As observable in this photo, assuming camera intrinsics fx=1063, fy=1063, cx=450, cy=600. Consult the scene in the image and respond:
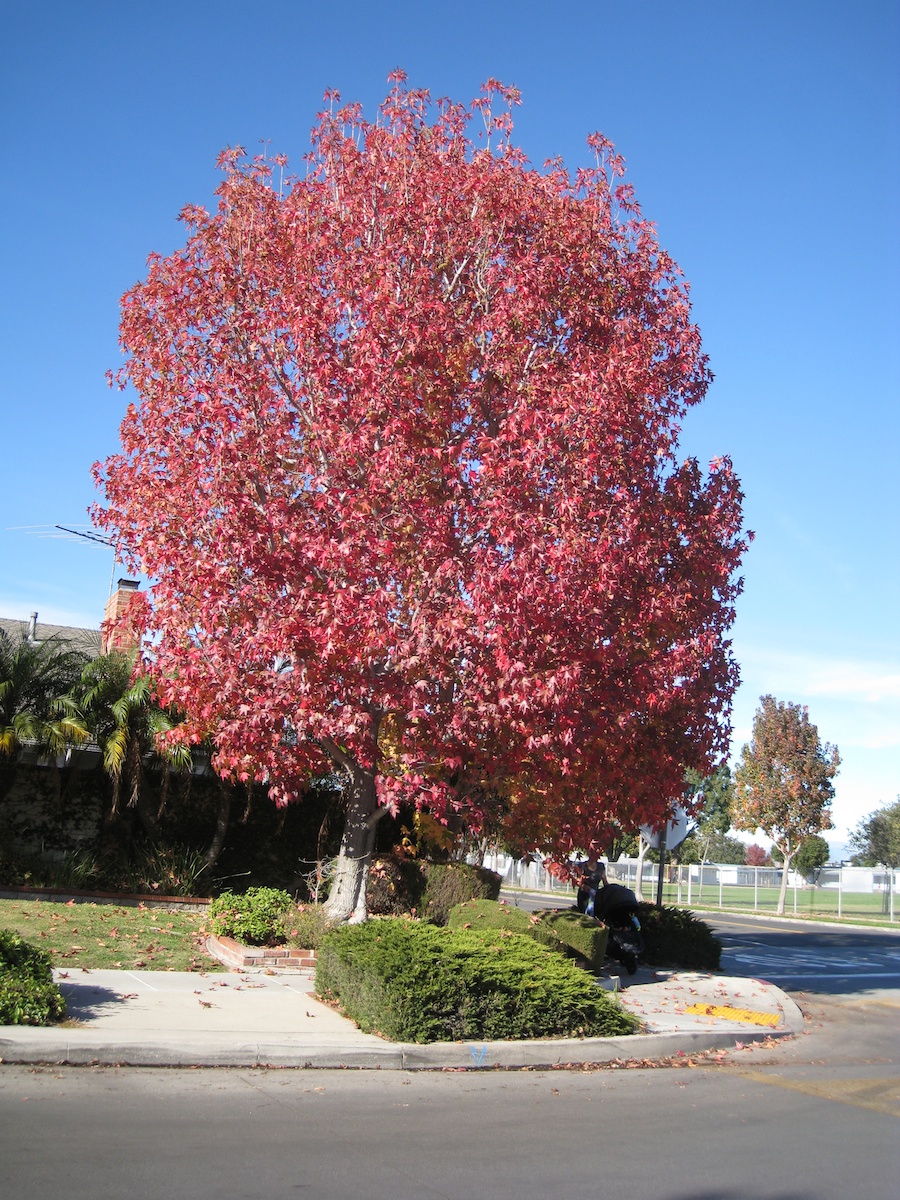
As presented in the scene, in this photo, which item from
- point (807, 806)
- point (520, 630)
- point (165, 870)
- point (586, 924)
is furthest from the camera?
point (807, 806)

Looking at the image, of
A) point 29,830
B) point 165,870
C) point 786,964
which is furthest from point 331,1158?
point 786,964

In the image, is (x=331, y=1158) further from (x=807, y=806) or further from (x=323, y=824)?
(x=807, y=806)

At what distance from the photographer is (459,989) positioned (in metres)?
9.08

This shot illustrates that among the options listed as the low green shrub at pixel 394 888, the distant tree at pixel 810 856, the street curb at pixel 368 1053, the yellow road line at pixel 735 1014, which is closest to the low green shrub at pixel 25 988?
the street curb at pixel 368 1053

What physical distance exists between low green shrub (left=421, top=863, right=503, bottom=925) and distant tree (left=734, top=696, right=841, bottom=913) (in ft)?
81.8

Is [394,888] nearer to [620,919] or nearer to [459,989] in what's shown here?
[620,919]

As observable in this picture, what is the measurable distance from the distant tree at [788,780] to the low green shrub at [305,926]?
2742 centimetres

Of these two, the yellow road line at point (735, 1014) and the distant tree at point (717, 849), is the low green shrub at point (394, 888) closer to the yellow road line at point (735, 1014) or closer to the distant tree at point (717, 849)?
the yellow road line at point (735, 1014)

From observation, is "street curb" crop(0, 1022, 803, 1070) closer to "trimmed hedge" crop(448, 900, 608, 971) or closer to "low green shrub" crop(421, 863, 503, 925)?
"trimmed hedge" crop(448, 900, 608, 971)

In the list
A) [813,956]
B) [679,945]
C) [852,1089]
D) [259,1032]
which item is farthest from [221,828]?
[813,956]

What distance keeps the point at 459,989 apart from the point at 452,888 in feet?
19.4

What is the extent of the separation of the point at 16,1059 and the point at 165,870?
1095 centimetres

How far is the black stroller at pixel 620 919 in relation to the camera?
14.9 meters

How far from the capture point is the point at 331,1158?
5.86 m
